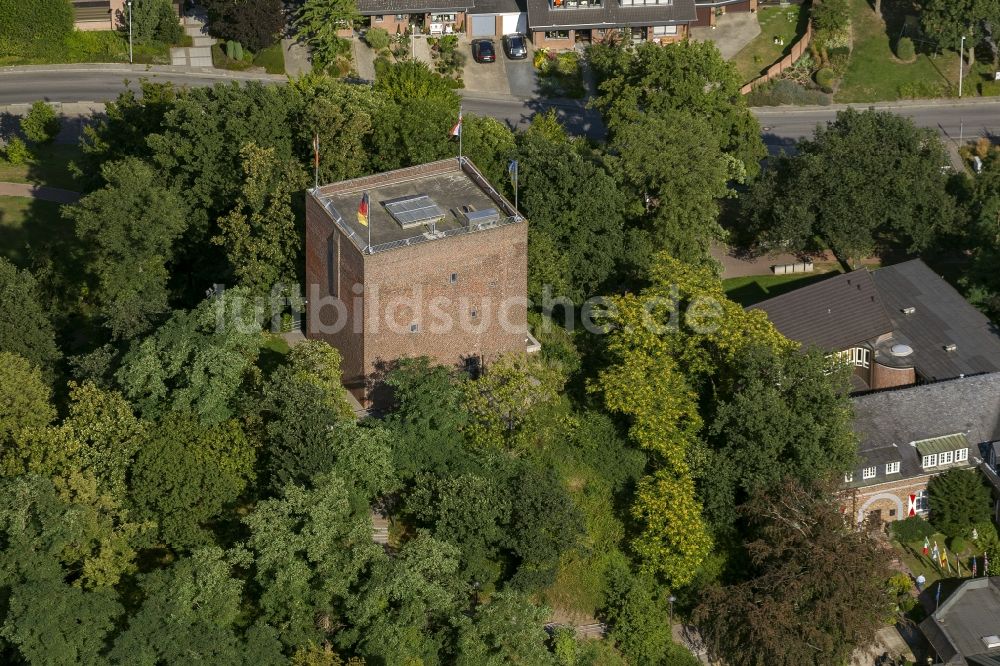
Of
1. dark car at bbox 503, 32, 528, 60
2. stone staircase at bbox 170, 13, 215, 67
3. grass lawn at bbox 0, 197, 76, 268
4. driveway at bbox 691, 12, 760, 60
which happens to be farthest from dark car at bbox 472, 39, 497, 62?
grass lawn at bbox 0, 197, 76, 268

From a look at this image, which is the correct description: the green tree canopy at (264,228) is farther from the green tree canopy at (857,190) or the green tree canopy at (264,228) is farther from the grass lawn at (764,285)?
the green tree canopy at (857,190)

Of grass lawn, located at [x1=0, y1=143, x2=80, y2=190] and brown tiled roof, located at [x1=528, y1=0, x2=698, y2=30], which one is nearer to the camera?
grass lawn, located at [x1=0, y1=143, x2=80, y2=190]

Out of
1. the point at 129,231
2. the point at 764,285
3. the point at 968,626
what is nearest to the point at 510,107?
the point at 764,285

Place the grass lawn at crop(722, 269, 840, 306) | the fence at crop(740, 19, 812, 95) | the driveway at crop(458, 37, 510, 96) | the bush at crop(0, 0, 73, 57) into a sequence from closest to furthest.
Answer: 1. the grass lawn at crop(722, 269, 840, 306)
2. the bush at crop(0, 0, 73, 57)
3. the driveway at crop(458, 37, 510, 96)
4. the fence at crop(740, 19, 812, 95)

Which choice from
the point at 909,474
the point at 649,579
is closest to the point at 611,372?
the point at 649,579

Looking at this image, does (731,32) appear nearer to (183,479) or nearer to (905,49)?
(905,49)

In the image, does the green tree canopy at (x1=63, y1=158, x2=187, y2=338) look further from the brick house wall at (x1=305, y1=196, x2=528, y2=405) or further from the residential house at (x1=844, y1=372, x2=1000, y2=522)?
the residential house at (x1=844, y1=372, x2=1000, y2=522)
